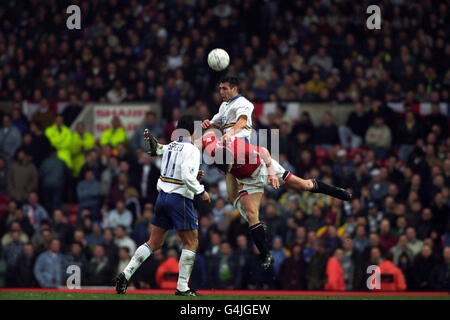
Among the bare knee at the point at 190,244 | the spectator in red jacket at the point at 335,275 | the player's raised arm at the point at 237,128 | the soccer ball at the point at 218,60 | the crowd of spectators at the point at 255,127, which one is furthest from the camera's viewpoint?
the crowd of spectators at the point at 255,127

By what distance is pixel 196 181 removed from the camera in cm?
1120

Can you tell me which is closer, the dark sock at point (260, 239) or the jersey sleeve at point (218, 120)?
the dark sock at point (260, 239)

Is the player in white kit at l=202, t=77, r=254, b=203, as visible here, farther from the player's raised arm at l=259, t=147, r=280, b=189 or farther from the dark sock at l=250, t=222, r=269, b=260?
the dark sock at l=250, t=222, r=269, b=260

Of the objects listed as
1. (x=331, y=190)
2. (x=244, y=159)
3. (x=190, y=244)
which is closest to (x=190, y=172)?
(x=190, y=244)

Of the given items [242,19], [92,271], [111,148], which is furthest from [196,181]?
[242,19]

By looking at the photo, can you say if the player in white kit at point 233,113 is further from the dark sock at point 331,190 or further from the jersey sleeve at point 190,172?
the dark sock at point 331,190

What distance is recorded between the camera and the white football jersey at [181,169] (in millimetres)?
11180

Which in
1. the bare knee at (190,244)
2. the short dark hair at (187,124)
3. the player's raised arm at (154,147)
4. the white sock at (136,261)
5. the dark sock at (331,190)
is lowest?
the white sock at (136,261)

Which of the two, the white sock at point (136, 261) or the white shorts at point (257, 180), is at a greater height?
the white shorts at point (257, 180)

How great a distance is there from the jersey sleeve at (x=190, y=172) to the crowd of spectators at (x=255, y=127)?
17.0 ft

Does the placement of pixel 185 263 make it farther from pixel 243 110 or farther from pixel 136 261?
pixel 243 110

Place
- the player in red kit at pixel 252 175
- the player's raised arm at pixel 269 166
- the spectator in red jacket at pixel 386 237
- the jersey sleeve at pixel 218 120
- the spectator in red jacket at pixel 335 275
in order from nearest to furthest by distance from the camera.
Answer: the player's raised arm at pixel 269 166
the player in red kit at pixel 252 175
the jersey sleeve at pixel 218 120
the spectator in red jacket at pixel 335 275
the spectator in red jacket at pixel 386 237

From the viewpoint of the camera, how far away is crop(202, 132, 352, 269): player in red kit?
470 inches

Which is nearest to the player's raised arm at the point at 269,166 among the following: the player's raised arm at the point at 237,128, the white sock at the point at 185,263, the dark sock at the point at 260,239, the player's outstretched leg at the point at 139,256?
the player's raised arm at the point at 237,128
